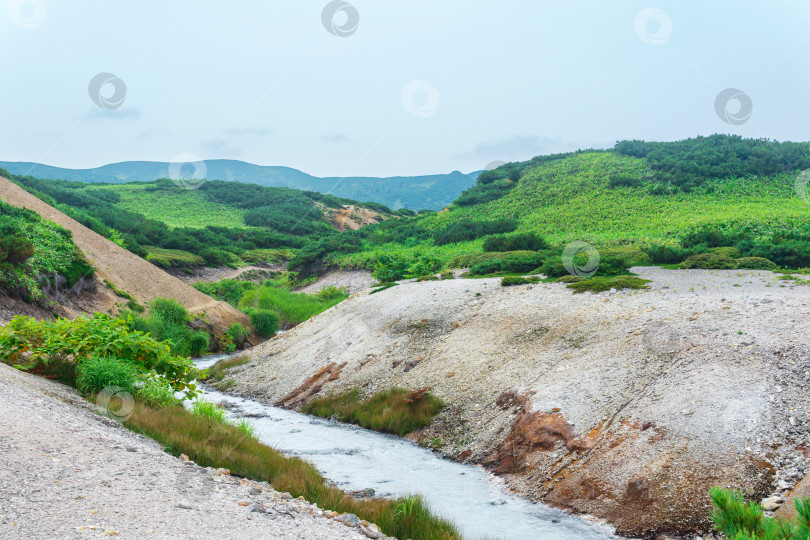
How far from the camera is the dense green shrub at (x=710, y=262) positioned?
65.9ft

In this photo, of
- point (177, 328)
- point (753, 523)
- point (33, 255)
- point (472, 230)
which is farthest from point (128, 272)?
point (753, 523)

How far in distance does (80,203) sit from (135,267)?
5466 cm

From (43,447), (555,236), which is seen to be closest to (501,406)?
(43,447)

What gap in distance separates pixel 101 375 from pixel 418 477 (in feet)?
21.1

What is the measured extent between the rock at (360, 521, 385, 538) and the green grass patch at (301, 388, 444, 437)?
246 inches

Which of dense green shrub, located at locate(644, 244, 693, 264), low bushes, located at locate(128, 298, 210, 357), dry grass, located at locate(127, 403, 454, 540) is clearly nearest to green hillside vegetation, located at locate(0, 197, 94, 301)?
low bushes, located at locate(128, 298, 210, 357)

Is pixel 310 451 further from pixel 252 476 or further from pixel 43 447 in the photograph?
pixel 43 447

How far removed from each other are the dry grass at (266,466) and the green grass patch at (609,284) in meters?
11.4

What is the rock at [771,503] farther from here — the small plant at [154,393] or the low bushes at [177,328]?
the low bushes at [177,328]

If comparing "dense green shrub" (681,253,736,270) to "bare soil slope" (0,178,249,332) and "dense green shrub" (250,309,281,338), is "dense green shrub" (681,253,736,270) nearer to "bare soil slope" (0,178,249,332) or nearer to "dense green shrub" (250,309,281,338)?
"dense green shrub" (250,309,281,338)

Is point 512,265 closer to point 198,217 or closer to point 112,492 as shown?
point 112,492

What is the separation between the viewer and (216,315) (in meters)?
28.9

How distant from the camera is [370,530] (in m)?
6.41

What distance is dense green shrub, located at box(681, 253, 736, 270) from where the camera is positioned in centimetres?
2008
